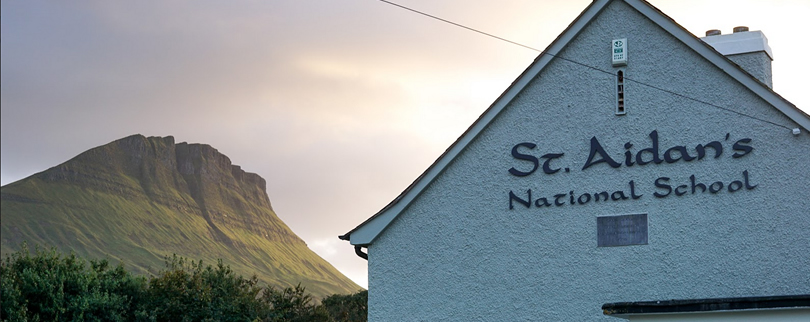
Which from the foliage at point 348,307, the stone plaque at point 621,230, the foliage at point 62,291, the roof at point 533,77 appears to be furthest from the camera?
the foliage at point 348,307

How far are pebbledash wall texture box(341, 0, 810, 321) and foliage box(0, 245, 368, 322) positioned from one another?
60.8 feet

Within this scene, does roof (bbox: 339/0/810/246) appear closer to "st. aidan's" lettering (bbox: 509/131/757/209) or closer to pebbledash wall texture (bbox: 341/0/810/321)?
pebbledash wall texture (bbox: 341/0/810/321)

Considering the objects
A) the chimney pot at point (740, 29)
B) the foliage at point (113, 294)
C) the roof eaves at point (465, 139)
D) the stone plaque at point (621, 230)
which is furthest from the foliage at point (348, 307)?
the stone plaque at point (621, 230)

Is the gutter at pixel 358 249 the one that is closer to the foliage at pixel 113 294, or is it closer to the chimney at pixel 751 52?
the chimney at pixel 751 52

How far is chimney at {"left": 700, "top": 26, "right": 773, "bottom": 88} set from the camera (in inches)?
663

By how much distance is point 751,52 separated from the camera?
55.6 ft

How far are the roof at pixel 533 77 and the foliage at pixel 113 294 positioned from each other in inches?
701

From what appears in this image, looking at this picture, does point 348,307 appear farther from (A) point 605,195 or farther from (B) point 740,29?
(A) point 605,195

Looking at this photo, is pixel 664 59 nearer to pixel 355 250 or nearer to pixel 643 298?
pixel 643 298

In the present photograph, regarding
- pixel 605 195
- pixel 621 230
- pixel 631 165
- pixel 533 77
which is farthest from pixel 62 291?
pixel 631 165

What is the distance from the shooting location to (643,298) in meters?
14.8

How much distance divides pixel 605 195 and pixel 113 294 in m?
23.3

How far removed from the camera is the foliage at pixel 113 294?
103 ft

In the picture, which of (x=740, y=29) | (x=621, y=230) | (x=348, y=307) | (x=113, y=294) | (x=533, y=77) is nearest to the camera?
(x=621, y=230)
